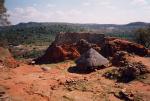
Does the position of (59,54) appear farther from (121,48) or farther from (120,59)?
(120,59)

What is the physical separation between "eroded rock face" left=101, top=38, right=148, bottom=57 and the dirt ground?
411cm

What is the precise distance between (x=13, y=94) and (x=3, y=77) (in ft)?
12.7

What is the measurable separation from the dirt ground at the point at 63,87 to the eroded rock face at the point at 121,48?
4107 millimetres

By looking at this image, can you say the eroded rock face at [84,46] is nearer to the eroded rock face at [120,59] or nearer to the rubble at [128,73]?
the eroded rock face at [120,59]

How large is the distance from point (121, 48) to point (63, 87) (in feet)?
37.0

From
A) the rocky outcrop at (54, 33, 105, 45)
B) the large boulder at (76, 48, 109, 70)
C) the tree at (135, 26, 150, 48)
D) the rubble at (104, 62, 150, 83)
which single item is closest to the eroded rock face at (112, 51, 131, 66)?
the large boulder at (76, 48, 109, 70)

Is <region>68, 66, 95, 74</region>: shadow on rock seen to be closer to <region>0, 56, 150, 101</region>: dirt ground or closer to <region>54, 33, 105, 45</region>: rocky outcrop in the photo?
<region>0, 56, 150, 101</region>: dirt ground

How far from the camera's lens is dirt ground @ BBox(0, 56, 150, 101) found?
562 inches

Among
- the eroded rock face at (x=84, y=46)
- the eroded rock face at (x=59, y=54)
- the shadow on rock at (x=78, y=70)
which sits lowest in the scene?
the shadow on rock at (x=78, y=70)

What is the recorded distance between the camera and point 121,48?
25.5 m

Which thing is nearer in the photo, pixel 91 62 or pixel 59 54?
pixel 91 62

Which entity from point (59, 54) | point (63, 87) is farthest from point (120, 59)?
point (63, 87)

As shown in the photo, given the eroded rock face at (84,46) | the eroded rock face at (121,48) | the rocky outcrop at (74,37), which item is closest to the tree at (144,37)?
the rocky outcrop at (74,37)

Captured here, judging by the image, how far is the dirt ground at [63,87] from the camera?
1427 centimetres
